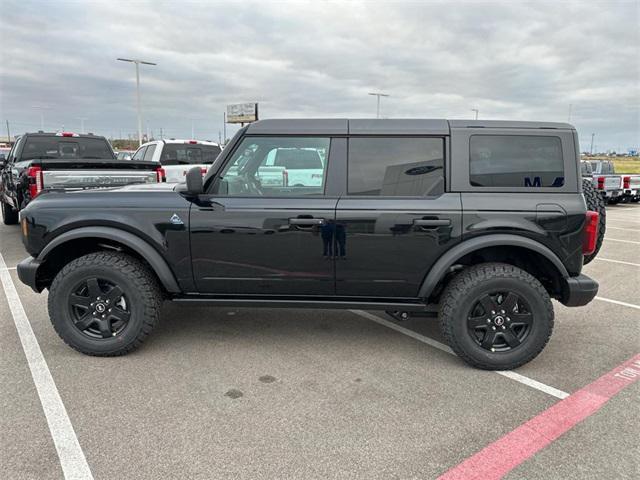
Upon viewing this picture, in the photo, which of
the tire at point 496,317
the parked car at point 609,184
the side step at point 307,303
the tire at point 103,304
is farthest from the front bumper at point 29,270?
the parked car at point 609,184

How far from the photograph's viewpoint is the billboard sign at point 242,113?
58.4 metres

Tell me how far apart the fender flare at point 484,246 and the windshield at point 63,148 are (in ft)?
28.1

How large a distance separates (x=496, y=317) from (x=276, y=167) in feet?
6.52

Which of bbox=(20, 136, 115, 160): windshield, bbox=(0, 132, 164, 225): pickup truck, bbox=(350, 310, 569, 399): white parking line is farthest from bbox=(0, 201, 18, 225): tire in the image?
bbox=(350, 310, 569, 399): white parking line

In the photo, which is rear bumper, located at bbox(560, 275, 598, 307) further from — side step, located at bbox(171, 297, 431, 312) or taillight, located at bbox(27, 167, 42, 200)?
taillight, located at bbox(27, 167, 42, 200)

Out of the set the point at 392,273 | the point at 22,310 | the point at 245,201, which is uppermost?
the point at 245,201

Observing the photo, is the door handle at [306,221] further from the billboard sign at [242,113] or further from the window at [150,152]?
the billboard sign at [242,113]

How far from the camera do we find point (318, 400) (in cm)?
305

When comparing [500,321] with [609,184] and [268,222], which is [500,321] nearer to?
[268,222]

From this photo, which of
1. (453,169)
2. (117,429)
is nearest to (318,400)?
(117,429)

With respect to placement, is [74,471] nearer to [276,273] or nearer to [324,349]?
[276,273]

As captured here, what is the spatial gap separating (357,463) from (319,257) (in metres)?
1.49

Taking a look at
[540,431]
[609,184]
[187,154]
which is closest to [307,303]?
[540,431]

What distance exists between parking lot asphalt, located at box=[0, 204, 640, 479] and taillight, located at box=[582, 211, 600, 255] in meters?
0.94
